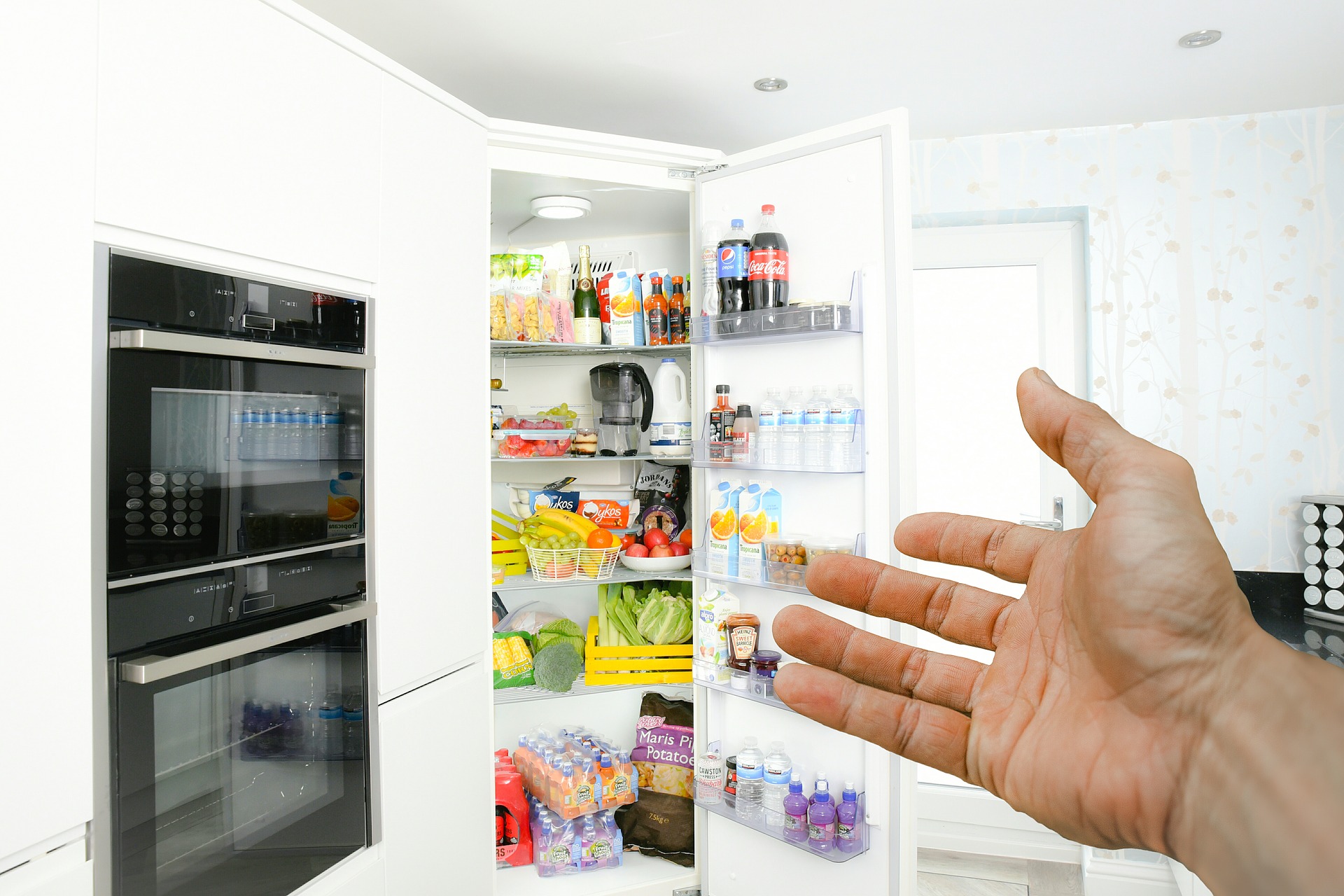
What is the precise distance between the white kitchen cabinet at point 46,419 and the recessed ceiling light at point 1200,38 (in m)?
2.46

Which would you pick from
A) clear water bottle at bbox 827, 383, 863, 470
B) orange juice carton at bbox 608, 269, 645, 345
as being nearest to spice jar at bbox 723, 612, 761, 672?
clear water bottle at bbox 827, 383, 863, 470

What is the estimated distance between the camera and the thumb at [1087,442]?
0.66m

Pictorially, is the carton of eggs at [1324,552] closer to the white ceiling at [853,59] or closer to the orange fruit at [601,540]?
the white ceiling at [853,59]

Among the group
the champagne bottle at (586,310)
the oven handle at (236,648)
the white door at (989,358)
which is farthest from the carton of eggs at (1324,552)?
the oven handle at (236,648)

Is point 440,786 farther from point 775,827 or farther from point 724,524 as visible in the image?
point 724,524

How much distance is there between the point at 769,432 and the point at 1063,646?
1241mm

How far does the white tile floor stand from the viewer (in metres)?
2.67

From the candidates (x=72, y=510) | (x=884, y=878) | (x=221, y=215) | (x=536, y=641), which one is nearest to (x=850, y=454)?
(x=884, y=878)

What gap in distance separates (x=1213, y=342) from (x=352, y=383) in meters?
2.70

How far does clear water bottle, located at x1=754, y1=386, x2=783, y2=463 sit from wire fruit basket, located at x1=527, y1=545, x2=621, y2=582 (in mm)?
631

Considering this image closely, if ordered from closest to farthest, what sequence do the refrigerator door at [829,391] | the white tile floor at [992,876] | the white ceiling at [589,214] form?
the refrigerator door at [829,391] < the white ceiling at [589,214] < the white tile floor at [992,876]

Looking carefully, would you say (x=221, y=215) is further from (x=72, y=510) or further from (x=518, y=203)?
(x=518, y=203)

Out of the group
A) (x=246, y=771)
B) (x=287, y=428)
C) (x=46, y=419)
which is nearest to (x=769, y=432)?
(x=287, y=428)

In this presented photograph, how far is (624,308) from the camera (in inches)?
93.3
